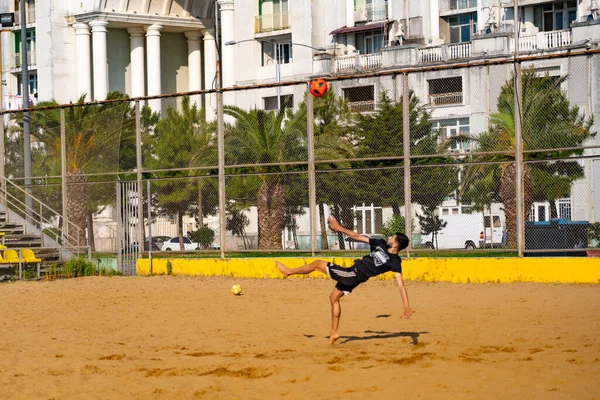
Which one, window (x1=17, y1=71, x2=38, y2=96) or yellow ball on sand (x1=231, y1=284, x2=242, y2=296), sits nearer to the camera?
yellow ball on sand (x1=231, y1=284, x2=242, y2=296)

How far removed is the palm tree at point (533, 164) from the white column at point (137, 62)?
176ft

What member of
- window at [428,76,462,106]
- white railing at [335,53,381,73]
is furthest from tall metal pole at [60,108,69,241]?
white railing at [335,53,381,73]

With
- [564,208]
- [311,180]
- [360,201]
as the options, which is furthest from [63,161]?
[564,208]

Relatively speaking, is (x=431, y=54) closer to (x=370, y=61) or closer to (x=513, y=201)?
(x=370, y=61)

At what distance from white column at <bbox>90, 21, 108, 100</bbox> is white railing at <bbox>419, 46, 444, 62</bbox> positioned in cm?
2338

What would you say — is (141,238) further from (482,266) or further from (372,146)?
(482,266)

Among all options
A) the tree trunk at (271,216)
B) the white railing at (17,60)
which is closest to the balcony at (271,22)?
the white railing at (17,60)

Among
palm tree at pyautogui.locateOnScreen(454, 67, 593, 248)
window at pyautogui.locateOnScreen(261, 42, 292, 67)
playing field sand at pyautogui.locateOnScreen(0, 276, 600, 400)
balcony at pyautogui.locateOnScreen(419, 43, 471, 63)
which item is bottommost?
playing field sand at pyautogui.locateOnScreen(0, 276, 600, 400)

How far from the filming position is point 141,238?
2533cm

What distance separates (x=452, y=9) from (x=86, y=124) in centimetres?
3730

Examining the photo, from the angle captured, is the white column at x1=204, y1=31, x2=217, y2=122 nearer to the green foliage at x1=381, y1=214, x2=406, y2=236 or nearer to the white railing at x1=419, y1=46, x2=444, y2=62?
the white railing at x1=419, y1=46, x2=444, y2=62

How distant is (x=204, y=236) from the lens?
2497 cm

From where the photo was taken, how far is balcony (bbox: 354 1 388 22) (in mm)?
62562

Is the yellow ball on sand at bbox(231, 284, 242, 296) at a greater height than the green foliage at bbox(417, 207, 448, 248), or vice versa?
the green foliage at bbox(417, 207, 448, 248)
